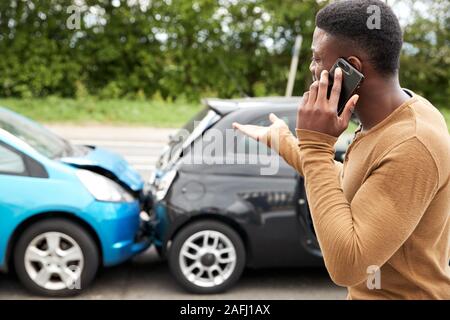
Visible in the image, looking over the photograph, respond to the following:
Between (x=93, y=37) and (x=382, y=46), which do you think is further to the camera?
(x=93, y=37)

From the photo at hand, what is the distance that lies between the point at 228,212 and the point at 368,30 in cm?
287

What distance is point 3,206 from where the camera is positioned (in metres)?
3.80

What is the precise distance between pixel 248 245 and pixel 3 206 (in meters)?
→ 1.78

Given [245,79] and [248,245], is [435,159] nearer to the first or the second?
[248,245]

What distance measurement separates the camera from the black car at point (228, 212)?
13.3 feet

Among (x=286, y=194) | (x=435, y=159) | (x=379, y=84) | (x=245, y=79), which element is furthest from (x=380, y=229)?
(x=245, y=79)

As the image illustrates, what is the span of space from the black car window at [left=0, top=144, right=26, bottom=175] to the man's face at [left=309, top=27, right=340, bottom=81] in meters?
3.10

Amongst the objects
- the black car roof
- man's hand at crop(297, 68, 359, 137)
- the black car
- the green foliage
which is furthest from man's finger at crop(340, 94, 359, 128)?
the green foliage

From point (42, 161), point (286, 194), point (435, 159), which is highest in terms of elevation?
point (435, 159)

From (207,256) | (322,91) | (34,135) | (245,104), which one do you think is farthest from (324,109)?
(34,135)

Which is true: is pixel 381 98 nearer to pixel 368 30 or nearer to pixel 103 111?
pixel 368 30

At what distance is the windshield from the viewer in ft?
14.5

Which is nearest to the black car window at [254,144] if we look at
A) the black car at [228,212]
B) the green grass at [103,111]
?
the black car at [228,212]

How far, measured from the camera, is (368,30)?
1.25 meters
